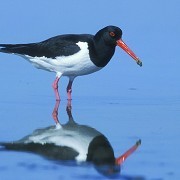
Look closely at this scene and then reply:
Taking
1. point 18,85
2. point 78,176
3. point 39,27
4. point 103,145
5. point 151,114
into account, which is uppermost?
point 39,27

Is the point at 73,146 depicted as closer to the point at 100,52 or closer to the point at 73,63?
the point at 73,63

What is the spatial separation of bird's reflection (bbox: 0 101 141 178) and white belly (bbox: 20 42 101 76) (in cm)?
219

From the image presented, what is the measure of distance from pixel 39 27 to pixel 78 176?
8428 mm

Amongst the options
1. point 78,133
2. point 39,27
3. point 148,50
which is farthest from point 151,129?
point 39,27

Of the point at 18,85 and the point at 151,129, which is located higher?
the point at 18,85

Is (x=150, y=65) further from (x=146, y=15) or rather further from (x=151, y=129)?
(x=151, y=129)

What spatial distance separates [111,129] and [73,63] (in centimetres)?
247

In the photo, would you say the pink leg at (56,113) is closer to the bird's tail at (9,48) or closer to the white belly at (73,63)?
the white belly at (73,63)

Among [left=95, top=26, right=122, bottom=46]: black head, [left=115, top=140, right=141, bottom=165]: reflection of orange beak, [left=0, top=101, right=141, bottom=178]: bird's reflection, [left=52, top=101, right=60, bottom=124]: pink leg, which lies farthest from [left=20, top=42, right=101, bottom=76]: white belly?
[left=115, top=140, right=141, bottom=165]: reflection of orange beak

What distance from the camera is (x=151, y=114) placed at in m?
9.75

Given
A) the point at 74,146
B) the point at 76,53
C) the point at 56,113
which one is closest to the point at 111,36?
the point at 76,53

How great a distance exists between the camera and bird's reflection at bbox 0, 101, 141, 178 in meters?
7.36

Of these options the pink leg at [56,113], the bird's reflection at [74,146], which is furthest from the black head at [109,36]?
the bird's reflection at [74,146]

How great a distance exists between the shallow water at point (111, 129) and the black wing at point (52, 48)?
0.69m
